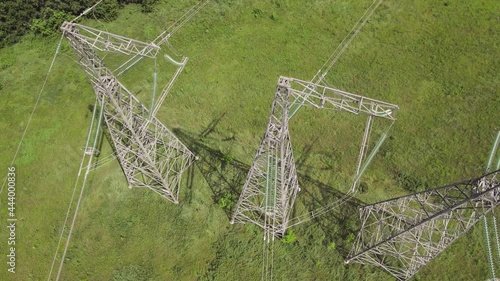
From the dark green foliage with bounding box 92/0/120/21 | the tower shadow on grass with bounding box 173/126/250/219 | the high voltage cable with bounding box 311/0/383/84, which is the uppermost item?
the high voltage cable with bounding box 311/0/383/84

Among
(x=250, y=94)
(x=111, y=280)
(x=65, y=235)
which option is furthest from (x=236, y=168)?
(x=65, y=235)

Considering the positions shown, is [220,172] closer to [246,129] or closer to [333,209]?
[246,129]

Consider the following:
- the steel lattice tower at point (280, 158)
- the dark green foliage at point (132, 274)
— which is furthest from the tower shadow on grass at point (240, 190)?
the dark green foliage at point (132, 274)

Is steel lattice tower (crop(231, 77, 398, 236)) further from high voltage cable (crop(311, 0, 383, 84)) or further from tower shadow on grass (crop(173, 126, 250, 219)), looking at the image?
high voltage cable (crop(311, 0, 383, 84))

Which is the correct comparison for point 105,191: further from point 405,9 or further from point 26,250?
point 405,9

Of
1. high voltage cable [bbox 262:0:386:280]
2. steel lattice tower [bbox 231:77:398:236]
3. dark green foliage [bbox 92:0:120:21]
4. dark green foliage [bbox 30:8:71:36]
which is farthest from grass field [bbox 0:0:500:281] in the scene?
steel lattice tower [bbox 231:77:398:236]
